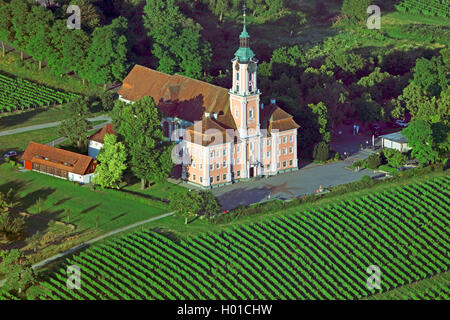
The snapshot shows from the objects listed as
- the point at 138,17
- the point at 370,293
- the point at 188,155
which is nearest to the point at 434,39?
the point at 138,17

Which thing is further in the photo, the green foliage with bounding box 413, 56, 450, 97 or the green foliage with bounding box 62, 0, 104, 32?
the green foliage with bounding box 62, 0, 104, 32

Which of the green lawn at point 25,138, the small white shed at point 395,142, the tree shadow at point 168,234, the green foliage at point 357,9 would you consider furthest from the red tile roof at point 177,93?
the green foliage at point 357,9

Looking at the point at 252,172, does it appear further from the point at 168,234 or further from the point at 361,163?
the point at 168,234

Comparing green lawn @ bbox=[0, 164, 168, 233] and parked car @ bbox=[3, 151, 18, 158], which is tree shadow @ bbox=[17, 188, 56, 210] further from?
parked car @ bbox=[3, 151, 18, 158]

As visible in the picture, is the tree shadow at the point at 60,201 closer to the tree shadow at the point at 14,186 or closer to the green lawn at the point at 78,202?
the green lawn at the point at 78,202

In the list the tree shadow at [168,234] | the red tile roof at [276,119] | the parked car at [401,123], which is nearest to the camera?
the tree shadow at [168,234]

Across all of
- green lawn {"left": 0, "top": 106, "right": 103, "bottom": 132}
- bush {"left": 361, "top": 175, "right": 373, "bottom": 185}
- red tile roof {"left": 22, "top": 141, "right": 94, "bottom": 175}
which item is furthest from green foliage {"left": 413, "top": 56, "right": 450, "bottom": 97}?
red tile roof {"left": 22, "top": 141, "right": 94, "bottom": 175}

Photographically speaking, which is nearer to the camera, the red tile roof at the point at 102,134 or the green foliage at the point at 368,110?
the red tile roof at the point at 102,134
